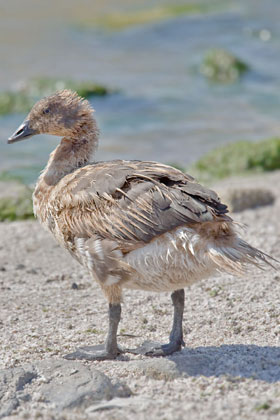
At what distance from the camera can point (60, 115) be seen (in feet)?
19.8

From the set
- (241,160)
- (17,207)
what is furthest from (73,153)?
(241,160)

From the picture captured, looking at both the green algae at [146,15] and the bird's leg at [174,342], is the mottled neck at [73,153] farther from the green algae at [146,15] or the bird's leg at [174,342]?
the green algae at [146,15]

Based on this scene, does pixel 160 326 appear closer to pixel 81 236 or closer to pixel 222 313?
pixel 222 313

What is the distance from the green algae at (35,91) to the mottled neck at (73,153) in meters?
8.36

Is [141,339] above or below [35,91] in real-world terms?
below

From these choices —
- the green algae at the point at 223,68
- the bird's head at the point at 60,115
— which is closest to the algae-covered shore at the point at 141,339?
the bird's head at the point at 60,115

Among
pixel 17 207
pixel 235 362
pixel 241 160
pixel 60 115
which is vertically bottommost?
pixel 235 362

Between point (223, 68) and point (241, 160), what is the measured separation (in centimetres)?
→ 547

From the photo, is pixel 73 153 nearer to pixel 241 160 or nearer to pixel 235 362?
pixel 235 362

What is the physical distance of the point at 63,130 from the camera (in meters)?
6.07

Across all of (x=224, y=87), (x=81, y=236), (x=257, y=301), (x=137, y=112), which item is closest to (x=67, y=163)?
(x=81, y=236)

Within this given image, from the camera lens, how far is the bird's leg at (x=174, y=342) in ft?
17.4

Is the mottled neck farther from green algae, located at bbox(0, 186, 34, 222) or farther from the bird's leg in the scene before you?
green algae, located at bbox(0, 186, 34, 222)

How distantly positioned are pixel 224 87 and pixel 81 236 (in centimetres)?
1156
